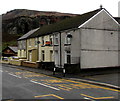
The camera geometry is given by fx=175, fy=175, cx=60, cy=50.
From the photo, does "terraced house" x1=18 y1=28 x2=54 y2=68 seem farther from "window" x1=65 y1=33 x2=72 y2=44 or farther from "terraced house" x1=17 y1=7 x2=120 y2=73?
"window" x1=65 y1=33 x2=72 y2=44

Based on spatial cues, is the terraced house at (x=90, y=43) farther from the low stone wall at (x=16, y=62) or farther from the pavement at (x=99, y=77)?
the low stone wall at (x=16, y=62)

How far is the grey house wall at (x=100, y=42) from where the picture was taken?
22.2 metres

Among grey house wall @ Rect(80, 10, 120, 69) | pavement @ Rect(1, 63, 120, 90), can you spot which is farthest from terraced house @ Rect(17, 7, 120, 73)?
pavement @ Rect(1, 63, 120, 90)

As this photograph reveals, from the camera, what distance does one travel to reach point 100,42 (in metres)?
23.3

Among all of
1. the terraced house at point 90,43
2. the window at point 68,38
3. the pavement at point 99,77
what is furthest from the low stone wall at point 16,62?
the pavement at point 99,77

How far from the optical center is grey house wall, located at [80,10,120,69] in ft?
72.7

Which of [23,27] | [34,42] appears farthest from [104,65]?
[23,27]

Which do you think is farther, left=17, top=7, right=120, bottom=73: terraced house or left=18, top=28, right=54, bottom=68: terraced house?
left=18, top=28, right=54, bottom=68: terraced house

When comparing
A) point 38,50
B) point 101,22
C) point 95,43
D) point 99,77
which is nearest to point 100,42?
point 95,43

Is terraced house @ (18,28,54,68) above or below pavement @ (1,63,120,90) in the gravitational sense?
above

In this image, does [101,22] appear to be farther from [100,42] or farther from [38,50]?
[38,50]

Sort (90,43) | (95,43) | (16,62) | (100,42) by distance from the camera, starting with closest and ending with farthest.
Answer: (90,43)
(95,43)
(100,42)
(16,62)

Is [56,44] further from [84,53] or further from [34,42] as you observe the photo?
[34,42]

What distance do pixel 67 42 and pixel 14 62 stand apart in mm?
16945
